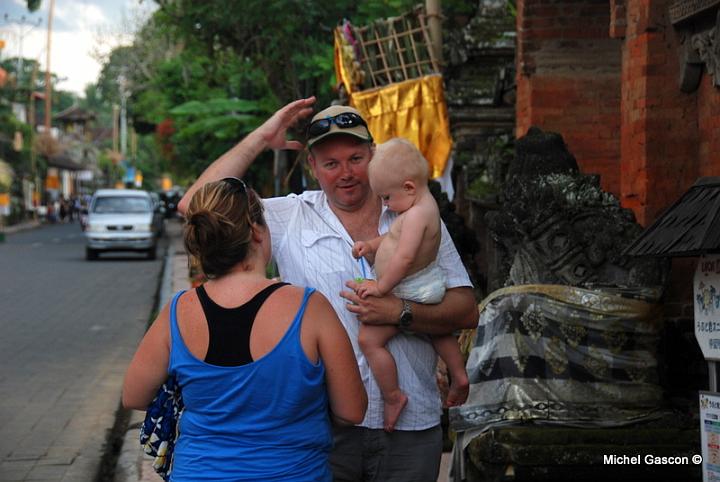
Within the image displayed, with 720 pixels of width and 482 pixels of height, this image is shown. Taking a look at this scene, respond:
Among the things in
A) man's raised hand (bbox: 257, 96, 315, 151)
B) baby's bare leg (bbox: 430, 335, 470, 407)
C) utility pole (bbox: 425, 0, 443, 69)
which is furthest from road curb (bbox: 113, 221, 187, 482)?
utility pole (bbox: 425, 0, 443, 69)

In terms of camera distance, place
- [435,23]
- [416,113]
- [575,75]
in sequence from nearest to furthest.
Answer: [575,75]
[435,23]
[416,113]

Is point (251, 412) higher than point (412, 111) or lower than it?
lower

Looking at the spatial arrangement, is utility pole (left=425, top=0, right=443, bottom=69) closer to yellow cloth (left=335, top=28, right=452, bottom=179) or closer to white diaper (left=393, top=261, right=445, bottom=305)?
yellow cloth (left=335, top=28, right=452, bottom=179)

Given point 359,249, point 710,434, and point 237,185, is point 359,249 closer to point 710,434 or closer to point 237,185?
point 237,185

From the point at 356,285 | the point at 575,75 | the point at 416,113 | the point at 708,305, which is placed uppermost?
the point at 575,75

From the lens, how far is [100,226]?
2969cm

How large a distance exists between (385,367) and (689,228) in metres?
1.98

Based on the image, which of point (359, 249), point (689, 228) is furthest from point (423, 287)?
point (689, 228)

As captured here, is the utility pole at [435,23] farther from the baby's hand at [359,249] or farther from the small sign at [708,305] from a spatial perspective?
the baby's hand at [359,249]

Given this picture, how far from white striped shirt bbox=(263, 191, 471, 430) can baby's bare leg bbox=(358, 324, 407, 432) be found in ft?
0.14

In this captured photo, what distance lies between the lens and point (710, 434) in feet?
17.1

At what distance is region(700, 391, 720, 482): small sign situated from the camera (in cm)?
515

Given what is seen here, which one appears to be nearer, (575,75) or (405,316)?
(405,316)

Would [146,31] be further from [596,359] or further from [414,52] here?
[596,359]
